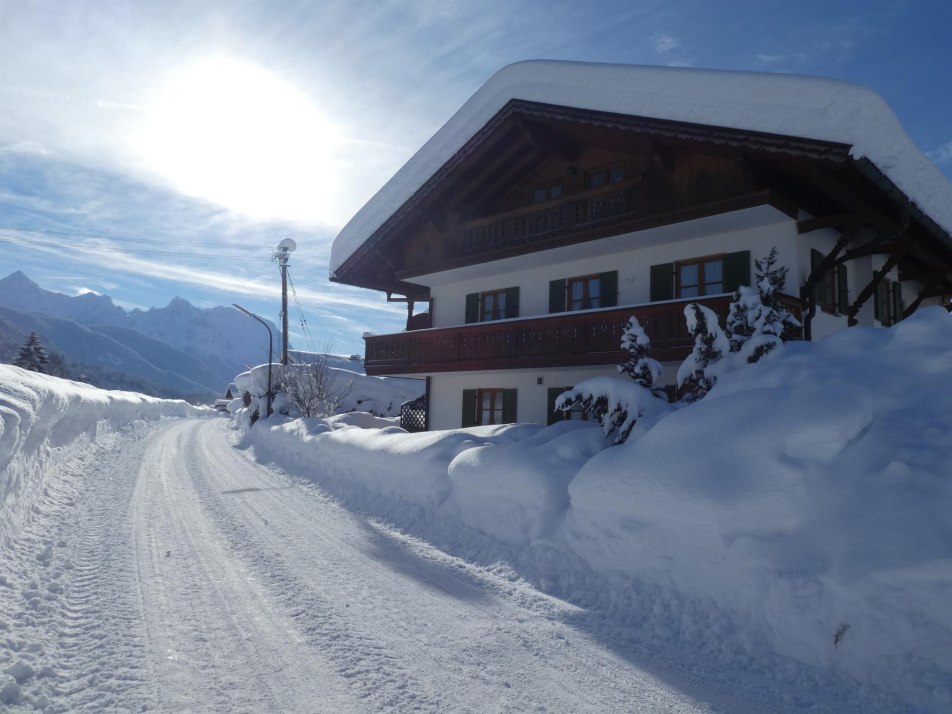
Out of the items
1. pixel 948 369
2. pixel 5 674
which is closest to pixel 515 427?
pixel 948 369

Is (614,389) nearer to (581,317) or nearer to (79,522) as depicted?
(581,317)

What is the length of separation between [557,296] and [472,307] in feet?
11.4

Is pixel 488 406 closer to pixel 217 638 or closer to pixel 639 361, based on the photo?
pixel 639 361

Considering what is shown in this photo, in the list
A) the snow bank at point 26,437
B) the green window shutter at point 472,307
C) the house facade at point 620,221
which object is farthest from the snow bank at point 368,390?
the snow bank at point 26,437

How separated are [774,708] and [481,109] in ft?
49.9

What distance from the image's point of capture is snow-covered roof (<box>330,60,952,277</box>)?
9852 mm

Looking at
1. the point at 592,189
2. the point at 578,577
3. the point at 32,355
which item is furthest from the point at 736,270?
the point at 32,355

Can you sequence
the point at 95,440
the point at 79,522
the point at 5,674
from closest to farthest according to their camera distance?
the point at 5,674, the point at 79,522, the point at 95,440

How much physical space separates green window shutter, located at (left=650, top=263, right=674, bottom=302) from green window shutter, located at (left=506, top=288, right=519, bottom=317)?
4.47 meters

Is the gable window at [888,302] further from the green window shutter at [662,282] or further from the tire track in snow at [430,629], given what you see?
the tire track in snow at [430,629]

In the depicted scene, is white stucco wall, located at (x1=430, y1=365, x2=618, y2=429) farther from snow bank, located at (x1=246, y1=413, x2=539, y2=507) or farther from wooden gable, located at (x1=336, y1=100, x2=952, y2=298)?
snow bank, located at (x1=246, y1=413, x2=539, y2=507)

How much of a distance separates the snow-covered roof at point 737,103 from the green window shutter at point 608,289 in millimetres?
4072

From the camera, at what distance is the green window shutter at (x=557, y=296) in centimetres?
1650

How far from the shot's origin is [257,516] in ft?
32.0
